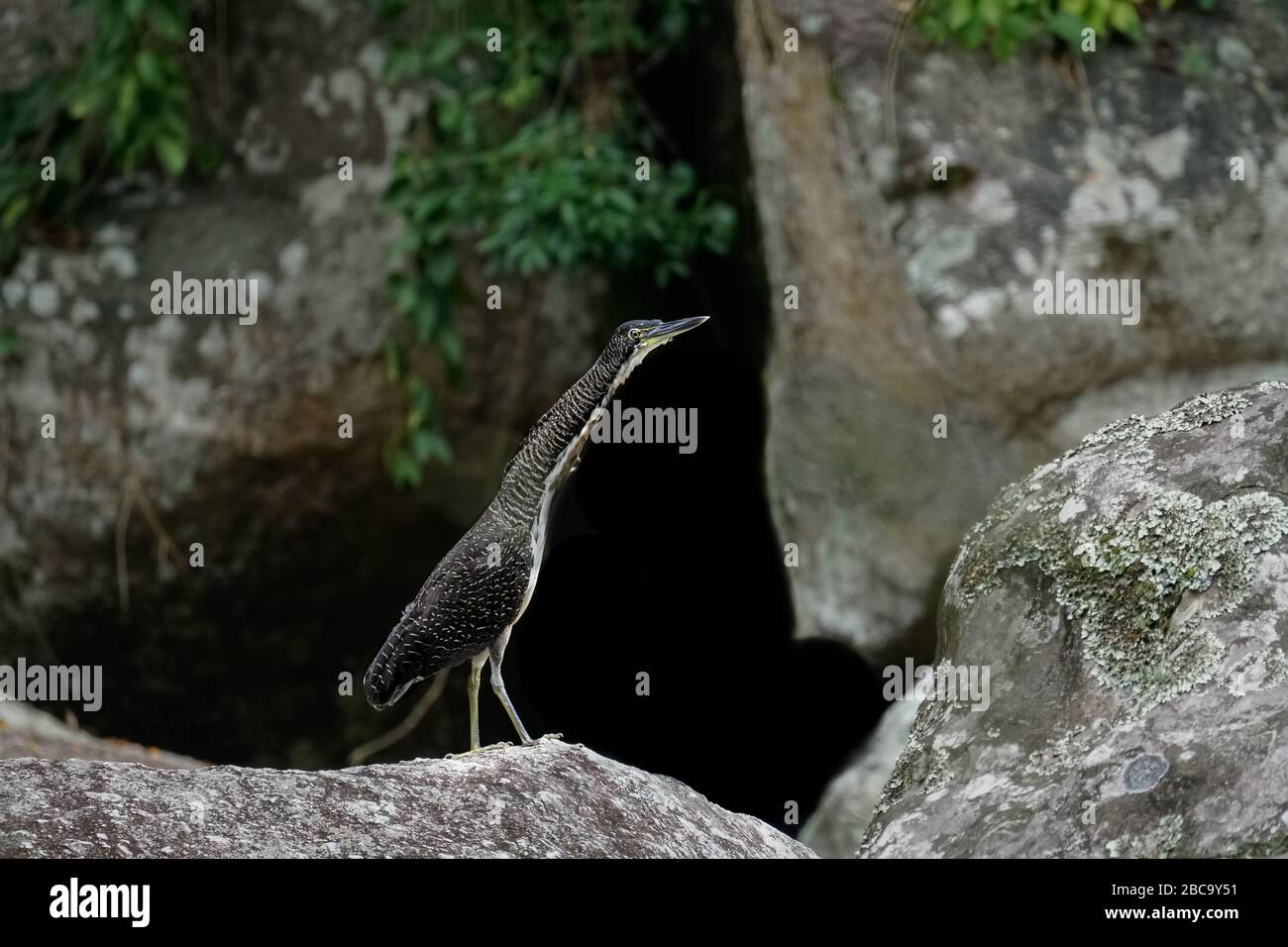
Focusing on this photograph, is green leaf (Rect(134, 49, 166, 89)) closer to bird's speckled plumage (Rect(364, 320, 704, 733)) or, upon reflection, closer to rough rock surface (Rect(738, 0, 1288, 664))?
rough rock surface (Rect(738, 0, 1288, 664))

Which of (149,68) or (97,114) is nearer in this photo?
(149,68)

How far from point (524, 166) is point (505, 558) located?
10.1 ft

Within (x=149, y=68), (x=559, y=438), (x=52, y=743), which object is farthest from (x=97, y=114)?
(x=559, y=438)

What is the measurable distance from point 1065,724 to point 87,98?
17.3 ft

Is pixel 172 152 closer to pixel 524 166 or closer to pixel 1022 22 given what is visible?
pixel 524 166

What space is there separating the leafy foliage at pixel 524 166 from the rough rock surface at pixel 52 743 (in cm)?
155

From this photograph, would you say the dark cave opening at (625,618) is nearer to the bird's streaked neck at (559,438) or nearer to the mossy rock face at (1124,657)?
the bird's streaked neck at (559,438)

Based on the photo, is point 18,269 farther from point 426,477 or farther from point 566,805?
point 566,805

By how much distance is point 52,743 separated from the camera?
607 centimetres

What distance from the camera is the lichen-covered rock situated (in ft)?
9.06

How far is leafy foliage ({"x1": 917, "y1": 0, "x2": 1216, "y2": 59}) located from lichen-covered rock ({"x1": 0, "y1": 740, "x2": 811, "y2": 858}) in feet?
12.1

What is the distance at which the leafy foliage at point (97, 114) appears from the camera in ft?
22.9

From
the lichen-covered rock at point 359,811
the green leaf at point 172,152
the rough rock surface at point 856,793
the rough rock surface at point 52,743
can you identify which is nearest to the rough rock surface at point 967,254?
the rough rock surface at point 856,793

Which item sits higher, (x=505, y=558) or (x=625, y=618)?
(x=505, y=558)
